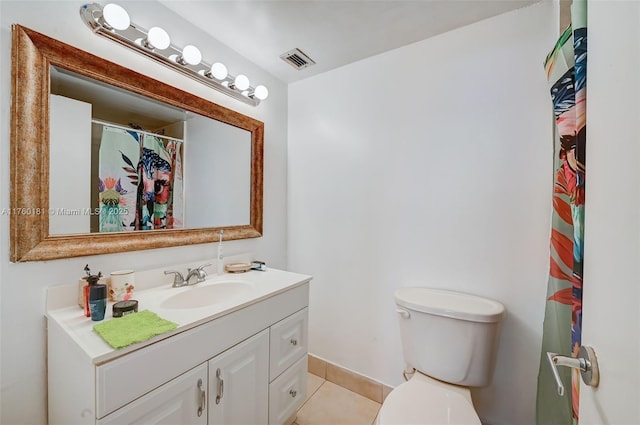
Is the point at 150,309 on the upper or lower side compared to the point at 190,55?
lower

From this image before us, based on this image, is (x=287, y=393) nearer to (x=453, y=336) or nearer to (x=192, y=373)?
(x=192, y=373)

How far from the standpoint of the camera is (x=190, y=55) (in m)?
1.29

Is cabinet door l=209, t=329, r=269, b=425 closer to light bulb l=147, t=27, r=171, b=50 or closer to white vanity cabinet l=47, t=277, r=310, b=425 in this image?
white vanity cabinet l=47, t=277, r=310, b=425

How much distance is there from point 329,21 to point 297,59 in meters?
0.38

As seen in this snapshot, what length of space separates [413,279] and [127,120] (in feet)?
5.46

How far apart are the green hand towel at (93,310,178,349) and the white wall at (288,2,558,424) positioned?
45.4 inches

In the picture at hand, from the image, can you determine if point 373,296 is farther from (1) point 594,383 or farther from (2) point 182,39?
(2) point 182,39

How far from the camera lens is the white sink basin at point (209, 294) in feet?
3.95

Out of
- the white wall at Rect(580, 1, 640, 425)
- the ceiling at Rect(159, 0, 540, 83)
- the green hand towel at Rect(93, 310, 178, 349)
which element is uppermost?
the ceiling at Rect(159, 0, 540, 83)

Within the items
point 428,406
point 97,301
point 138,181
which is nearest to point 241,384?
point 97,301

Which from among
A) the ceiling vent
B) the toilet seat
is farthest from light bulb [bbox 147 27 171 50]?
the toilet seat

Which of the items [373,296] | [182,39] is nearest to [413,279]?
[373,296]

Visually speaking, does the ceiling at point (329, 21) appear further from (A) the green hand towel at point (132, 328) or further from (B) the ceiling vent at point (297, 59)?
(A) the green hand towel at point (132, 328)

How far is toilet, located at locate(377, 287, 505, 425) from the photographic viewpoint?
3.39ft
